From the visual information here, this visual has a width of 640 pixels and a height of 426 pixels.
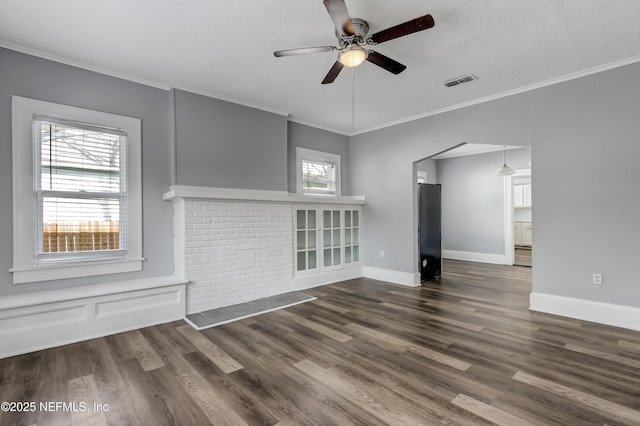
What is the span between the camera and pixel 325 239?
5516mm

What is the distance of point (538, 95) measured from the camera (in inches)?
151

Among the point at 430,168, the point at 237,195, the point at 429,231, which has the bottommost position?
the point at 429,231

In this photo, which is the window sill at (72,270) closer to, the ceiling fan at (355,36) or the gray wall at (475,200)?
the ceiling fan at (355,36)

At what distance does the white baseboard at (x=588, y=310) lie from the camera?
127 inches

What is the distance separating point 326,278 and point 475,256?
4.38 m

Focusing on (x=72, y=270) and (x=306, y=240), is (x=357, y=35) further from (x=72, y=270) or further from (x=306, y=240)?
(x=72, y=270)

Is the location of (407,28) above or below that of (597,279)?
above

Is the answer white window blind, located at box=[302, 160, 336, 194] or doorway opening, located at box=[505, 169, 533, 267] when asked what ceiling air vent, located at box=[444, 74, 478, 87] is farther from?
doorway opening, located at box=[505, 169, 533, 267]

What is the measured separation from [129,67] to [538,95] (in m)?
4.86

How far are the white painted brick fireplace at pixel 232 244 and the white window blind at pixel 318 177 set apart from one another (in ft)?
2.18

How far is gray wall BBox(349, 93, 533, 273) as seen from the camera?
4.14 m

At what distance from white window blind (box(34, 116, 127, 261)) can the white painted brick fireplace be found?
627 mm

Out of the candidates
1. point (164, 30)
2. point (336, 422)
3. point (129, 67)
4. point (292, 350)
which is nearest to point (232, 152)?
point (129, 67)

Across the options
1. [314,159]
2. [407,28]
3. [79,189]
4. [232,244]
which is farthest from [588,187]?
[79,189]
